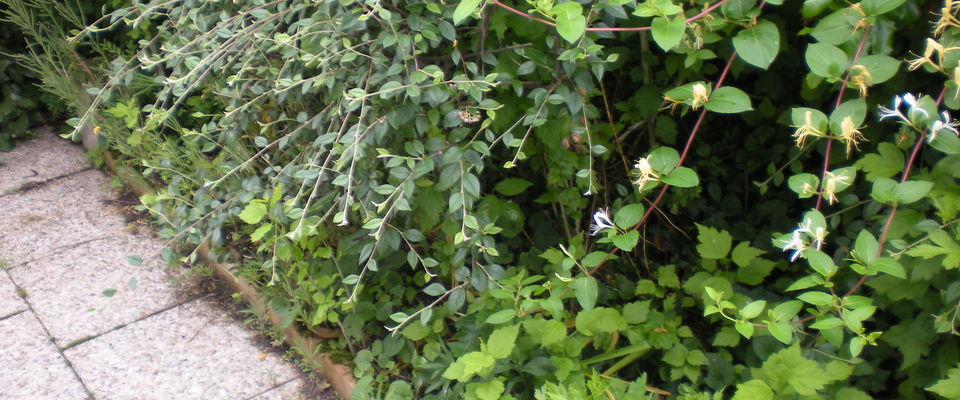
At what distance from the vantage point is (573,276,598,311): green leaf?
1.79 m

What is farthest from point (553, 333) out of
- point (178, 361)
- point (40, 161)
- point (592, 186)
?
point (40, 161)

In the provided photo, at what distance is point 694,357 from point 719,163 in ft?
3.36

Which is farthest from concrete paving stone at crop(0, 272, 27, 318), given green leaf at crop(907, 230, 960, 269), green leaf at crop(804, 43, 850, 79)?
green leaf at crop(907, 230, 960, 269)

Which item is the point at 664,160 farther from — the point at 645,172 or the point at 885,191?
the point at 885,191

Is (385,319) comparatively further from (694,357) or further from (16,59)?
(16,59)

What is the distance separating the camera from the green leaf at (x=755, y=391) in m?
1.69

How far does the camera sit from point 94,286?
2936 mm

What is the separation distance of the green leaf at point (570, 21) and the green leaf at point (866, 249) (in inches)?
27.3

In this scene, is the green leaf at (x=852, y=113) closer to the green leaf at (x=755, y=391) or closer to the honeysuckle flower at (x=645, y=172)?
the honeysuckle flower at (x=645, y=172)

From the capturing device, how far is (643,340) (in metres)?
2.16

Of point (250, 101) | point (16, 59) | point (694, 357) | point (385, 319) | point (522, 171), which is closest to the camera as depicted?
point (694, 357)

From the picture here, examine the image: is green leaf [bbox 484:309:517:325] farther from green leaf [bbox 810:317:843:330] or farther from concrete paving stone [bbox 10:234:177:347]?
concrete paving stone [bbox 10:234:177:347]

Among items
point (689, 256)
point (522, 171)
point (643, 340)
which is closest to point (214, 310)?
point (522, 171)

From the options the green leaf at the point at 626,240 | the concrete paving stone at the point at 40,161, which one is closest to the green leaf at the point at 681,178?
the green leaf at the point at 626,240
